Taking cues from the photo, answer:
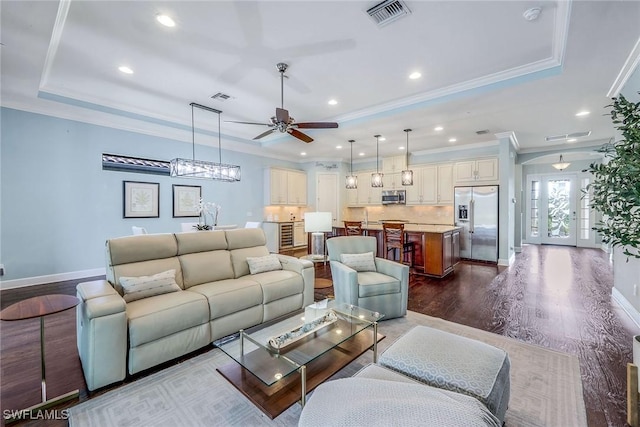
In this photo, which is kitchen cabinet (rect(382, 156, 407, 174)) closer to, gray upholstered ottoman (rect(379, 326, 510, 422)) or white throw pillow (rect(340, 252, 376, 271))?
white throw pillow (rect(340, 252, 376, 271))

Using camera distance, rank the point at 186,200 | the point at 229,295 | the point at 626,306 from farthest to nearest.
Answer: the point at 186,200 → the point at 626,306 → the point at 229,295

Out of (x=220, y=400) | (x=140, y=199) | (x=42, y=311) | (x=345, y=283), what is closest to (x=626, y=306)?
(x=345, y=283)

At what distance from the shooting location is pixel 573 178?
29.2ft

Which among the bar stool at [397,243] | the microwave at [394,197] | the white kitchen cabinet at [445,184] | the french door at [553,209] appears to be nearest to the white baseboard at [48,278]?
the bar stool at [397,243]

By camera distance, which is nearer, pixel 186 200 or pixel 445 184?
pixel 186 200

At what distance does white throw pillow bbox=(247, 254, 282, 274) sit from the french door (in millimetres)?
9976

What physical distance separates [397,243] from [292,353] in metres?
3.77

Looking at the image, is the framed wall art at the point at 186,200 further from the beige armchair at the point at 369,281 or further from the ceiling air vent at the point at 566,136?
the ceiling air vent at the point at 566,136

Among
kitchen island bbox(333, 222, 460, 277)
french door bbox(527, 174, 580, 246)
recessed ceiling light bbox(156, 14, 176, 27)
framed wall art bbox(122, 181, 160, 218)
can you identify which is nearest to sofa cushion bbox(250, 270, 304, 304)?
recessed ceiling light bbox(156, 14, 176, 27)

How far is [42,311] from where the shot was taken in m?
1.79

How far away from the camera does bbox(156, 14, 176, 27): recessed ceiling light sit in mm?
2529

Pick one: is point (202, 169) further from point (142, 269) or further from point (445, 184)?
point (445, 184)

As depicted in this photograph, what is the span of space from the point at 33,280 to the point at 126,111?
Result: 3154 millimetres

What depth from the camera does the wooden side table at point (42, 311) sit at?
5.69 ft
